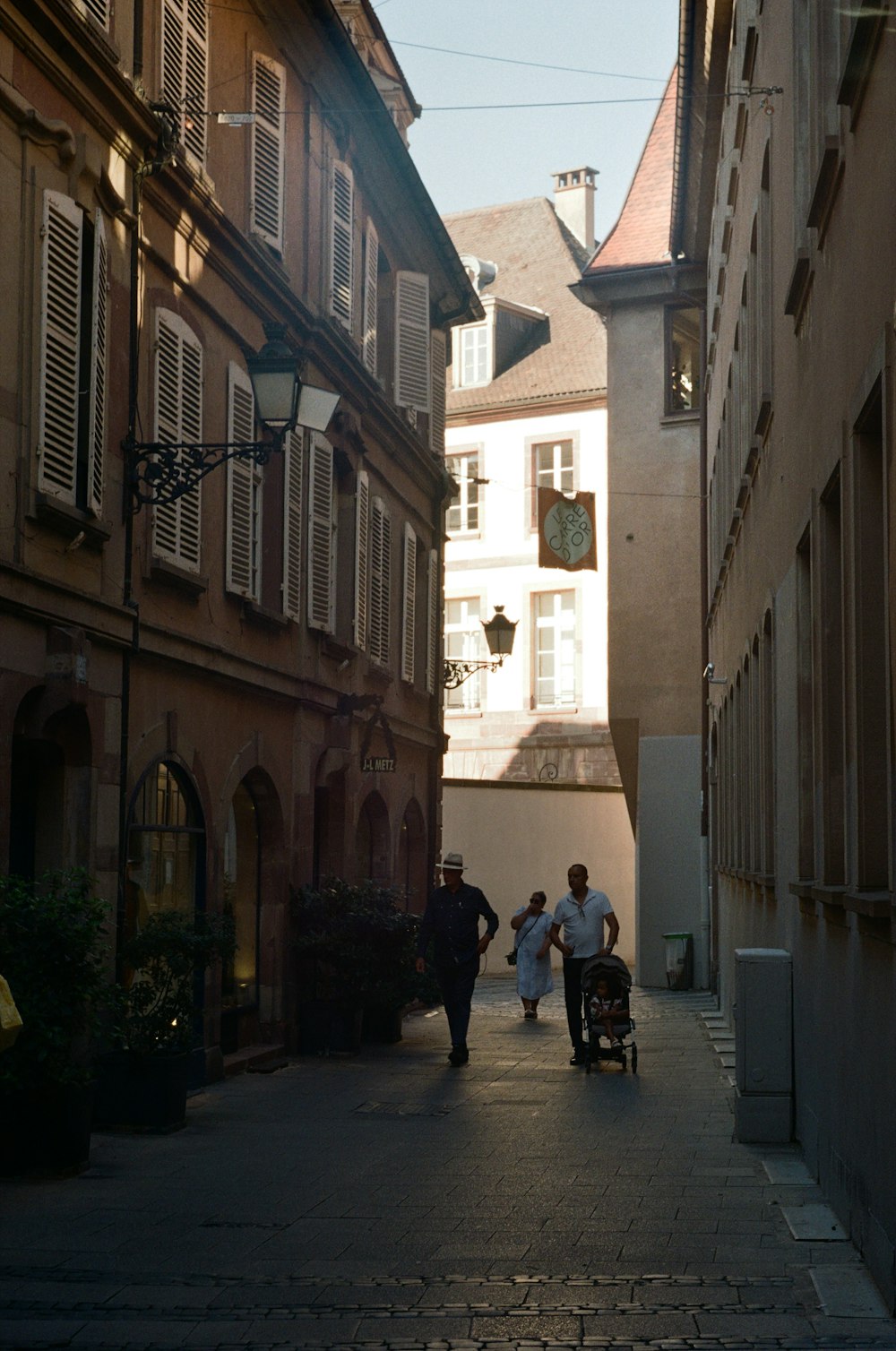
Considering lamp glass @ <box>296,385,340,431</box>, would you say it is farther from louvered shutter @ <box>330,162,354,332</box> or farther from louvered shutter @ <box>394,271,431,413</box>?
louvered shutter @ <box>394,271,431,413</box>

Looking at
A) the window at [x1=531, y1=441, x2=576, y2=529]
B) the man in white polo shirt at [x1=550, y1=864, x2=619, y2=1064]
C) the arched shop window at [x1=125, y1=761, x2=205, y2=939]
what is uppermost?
the window at [x1=531, y1=441, x2=576, y2=529]

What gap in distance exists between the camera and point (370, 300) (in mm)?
22016

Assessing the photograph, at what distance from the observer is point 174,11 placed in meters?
14.5

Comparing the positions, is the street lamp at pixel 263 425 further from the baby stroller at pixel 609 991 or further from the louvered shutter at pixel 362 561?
the louvered shutter at pixel 362 561

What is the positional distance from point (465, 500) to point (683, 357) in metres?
14.1

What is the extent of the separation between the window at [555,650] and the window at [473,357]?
5.93m

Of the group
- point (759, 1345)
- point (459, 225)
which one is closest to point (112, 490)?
point (759, 1345)

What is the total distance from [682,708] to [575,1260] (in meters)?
21.3

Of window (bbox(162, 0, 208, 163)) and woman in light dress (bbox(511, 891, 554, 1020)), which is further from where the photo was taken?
woman in light dress (bbox(511, 891, 554, 1020))

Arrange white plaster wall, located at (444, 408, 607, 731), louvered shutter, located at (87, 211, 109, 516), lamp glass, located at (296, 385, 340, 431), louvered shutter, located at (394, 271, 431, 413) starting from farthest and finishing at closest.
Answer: white plaster wall, located at (444, 408, 607, 731)
louvered shutter, located at (394, 271, 431, 413)
lamp glass, located at (296, 385, 340, 431)
louvered shutter, located at (87, 211, 109, 516)

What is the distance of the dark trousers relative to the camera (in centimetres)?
1633

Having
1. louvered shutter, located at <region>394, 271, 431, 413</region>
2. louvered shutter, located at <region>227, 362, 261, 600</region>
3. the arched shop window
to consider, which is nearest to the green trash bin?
louvered shutter, located at <region>394, 271, 431, 413</region>

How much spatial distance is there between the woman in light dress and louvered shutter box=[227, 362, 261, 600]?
24.2ft

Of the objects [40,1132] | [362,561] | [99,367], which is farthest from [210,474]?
[40,1132]
